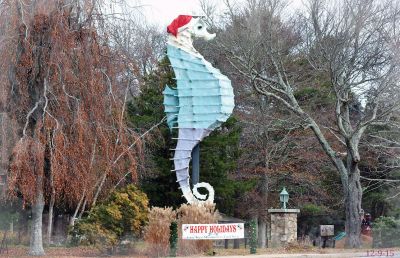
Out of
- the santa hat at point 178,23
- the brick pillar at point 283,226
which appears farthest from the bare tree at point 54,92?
the brick pillar at point 283,226

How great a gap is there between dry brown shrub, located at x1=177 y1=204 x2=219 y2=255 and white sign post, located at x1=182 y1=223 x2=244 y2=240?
1.69ft

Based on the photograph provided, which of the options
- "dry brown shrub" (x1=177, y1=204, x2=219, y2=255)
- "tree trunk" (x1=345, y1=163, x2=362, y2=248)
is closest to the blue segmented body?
"dry brown shrub" (x1=177, y1=204, x2=219, y2=255)

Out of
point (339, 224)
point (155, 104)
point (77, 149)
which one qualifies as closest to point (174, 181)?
point (155, 104)

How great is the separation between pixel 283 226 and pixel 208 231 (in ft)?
13.6

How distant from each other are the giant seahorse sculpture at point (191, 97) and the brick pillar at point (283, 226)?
110 inches

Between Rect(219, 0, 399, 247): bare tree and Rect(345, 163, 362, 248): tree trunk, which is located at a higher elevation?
Rect(219, 0, 399, 247): bare tree

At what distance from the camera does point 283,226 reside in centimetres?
2477

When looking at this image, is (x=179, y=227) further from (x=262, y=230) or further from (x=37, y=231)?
(x=262, y=230)

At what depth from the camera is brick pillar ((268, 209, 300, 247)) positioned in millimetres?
24625

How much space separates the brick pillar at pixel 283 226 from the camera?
24.6 meters

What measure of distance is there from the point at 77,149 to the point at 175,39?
8268 millimetres

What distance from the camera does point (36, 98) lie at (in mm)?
20547

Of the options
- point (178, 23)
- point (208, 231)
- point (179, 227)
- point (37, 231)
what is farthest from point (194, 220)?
point (178, 23)

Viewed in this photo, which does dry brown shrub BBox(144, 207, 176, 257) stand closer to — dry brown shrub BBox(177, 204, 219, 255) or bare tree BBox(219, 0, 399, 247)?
dry brown shrub BBox(177, 204, 219, 255)
